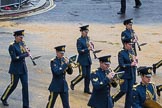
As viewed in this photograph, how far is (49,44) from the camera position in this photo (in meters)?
18.9

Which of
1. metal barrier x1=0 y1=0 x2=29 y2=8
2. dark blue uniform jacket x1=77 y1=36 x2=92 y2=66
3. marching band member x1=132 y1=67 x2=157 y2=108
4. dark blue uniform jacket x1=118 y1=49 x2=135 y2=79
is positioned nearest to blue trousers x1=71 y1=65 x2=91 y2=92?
dark blue uniform jacket x1=77 y1=36 x2=92 y2=66

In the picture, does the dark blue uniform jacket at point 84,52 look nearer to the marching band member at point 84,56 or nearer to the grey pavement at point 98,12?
the marching band member at point 84,56

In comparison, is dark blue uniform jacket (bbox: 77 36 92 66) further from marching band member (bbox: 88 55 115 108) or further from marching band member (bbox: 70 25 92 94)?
marching band member (bbox: 88 55 115 108)

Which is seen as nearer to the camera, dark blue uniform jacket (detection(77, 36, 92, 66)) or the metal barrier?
dark blue uniform jacket (detection(77, 36, 92, 66))

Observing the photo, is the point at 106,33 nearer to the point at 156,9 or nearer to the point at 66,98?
the point at 156,9

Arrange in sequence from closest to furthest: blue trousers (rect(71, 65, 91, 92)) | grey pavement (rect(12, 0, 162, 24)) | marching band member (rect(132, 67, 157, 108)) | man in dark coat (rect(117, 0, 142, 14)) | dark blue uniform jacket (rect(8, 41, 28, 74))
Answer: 1. marching band member (rect(132, 67, 157, 108))
2. dark blue uniform jacket (rect(8, 41, 28, 74))
3. blue trousers (rect(71, 65, 91, 92))
4. grey pavement (rect(12, 0, 162, 24))
5. man in dark coat (rect(117, 0, 142, 14))

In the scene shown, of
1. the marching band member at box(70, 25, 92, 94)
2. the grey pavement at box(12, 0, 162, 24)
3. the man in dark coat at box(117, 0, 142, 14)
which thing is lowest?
the grey pavement at box(12, 0, 162, 24)

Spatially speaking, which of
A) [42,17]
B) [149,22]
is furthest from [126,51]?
[42,17]

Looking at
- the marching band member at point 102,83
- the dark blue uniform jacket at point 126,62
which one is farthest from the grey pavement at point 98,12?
the marching band member at point 102,83

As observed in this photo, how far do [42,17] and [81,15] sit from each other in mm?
2157

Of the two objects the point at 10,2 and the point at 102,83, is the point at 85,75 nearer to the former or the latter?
the point at 102,83

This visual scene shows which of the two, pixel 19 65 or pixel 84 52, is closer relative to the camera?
pixel 19 65

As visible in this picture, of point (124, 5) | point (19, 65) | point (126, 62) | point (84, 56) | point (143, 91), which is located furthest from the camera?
point (124, 5)

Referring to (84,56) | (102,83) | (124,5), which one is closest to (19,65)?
(84,56)
